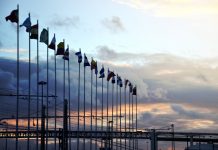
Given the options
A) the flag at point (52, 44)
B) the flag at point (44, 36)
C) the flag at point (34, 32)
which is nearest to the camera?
the flag at point (34, 32)

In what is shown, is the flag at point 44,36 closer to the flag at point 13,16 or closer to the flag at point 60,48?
the flag at point 60,48

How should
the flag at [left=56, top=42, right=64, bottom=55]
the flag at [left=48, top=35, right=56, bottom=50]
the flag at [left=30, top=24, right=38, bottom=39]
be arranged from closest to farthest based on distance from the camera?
the flag at [left=30, top=24, right=38, bottom=39] → the flag at [left=48, top=35, right=56, bottom=50] → the flag at [left=56, top=42, right=64, bottom=55]

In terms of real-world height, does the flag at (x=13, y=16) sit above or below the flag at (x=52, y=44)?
above

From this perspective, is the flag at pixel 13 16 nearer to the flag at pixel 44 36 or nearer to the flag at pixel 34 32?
the flag at pixel 34 32

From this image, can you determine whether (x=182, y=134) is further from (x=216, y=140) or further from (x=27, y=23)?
(x=27, y=23)

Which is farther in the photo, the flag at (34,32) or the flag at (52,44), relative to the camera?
the flag at (52,44)

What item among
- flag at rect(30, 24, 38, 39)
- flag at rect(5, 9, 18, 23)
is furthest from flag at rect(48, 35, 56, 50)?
flag at rect(5, 9, 18, 23)

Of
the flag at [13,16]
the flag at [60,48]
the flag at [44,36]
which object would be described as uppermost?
the flag at [13,16]

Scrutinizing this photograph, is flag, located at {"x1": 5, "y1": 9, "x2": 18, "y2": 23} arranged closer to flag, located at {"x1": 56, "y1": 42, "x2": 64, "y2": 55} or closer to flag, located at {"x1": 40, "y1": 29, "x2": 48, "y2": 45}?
flag, located at {"x1": 40, "y1": 29, "x2": 48, "y2": 45}

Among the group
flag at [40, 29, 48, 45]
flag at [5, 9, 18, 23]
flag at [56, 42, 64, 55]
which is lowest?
flag at [56, 42, 64, 55]

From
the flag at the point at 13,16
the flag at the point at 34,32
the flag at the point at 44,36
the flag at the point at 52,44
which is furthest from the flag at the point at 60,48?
the flag at the point at 13,16

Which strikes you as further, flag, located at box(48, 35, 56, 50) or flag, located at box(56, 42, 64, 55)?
flag, located at box(56, 42, 64, 55)

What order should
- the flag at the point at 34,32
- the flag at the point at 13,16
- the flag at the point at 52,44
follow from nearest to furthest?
the flag at the point at 13,16 → the flag at the point at 34,32 → the flag at the point at 52,44

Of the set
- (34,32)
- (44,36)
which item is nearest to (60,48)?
(44,36)
